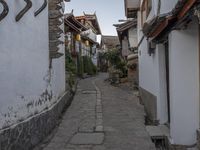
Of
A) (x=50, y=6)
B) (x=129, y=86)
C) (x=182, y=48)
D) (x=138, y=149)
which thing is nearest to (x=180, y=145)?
(x=138, y=149)

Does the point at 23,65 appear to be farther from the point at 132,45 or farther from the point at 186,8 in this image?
the point at 132,45

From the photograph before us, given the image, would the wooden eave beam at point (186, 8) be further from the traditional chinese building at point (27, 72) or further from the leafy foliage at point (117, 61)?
the leafy foliage at point (117, 61)

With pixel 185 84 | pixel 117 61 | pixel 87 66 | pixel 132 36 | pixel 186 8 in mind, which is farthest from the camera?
pixel 87 66

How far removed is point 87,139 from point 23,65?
2.86m

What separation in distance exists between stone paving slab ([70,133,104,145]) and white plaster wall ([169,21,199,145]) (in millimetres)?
2186

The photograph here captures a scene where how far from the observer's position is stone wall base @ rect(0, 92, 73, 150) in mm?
7148

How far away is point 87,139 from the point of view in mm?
10000

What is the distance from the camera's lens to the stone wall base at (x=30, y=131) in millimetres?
7148

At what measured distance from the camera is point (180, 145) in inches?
336

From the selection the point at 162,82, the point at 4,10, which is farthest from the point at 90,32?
the point at 4,10

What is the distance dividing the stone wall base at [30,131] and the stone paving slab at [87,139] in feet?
2.77

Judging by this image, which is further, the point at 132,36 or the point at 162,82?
the point at 132,36

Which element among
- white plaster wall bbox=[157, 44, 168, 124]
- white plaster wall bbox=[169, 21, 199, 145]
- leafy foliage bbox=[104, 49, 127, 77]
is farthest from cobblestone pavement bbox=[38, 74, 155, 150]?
leafy foliage bbox=[104, 49, 127, 77]

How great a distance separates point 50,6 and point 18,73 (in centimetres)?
468
